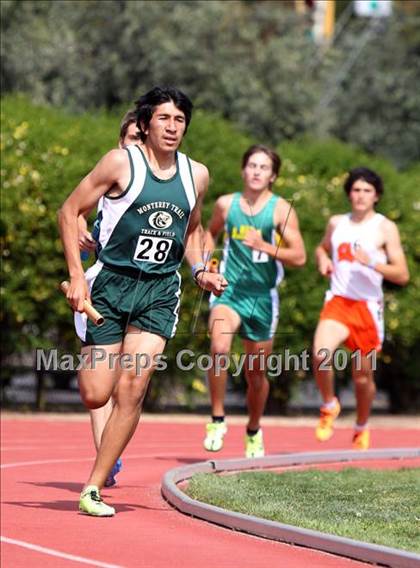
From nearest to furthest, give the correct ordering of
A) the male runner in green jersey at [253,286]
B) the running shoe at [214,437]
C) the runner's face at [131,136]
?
1. the runner's face at [131,136]
2. the running shoe at [214,437]
3. the male runner in green jersey at [253,286]

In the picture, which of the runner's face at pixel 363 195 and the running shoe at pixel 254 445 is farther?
the runner's face at pixel 363 195

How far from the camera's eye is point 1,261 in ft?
63.6

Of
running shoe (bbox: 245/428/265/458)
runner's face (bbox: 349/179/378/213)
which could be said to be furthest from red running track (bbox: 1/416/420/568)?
runner's face (bbox: 349/179/378/213)

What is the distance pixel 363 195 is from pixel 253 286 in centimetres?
171

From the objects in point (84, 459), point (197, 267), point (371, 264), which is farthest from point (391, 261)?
point (197, 267)

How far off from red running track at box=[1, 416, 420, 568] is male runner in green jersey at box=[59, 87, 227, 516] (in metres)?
0.42

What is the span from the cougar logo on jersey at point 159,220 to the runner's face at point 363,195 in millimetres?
5239

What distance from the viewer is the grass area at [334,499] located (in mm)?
8531

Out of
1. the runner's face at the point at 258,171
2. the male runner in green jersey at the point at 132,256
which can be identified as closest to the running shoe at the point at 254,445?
the runner's face at the point at 258,171

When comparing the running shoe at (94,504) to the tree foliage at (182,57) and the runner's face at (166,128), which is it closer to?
the runner's face at (166,128)

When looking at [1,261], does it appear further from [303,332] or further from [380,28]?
[380,28]

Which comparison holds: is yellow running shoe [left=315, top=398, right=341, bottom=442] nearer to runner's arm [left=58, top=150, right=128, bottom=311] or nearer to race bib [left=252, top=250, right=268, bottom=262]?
race bib [left=252, top=250, right=268, bottom=262]

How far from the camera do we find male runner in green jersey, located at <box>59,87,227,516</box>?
360 inches

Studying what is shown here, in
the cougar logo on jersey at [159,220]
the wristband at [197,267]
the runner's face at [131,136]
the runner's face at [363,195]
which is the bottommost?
the wristband at [197,267]
